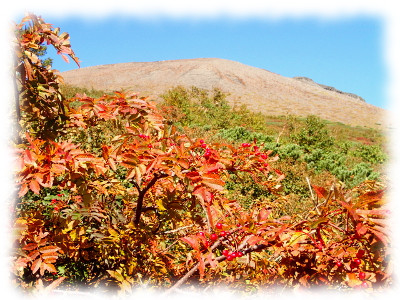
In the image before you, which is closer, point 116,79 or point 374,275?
point 374,275

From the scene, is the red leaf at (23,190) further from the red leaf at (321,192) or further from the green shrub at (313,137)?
the green shrub at (313,137)

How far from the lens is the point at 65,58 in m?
2.06

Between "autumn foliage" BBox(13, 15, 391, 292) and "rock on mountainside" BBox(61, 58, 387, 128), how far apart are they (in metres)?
41.7

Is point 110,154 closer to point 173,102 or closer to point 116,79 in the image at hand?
point 173,102

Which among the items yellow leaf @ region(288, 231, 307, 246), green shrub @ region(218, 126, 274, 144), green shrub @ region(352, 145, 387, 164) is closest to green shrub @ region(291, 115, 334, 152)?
green shrub @ region(352, 145, 387, 164)

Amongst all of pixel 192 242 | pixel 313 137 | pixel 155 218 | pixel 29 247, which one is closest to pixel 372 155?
pixel 313 137

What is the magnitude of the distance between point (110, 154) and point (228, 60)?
260 ft

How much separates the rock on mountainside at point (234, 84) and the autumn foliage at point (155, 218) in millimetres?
41677

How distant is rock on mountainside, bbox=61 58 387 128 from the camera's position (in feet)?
157

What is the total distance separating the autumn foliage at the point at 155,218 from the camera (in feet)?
4.15

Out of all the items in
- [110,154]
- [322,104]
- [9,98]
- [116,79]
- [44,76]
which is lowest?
[110,154]

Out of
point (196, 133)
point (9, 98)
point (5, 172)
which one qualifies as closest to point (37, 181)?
point (5, 172)

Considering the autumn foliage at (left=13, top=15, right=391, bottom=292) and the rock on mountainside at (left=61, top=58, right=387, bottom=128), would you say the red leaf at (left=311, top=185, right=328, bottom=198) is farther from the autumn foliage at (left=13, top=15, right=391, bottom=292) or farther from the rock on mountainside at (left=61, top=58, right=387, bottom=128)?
the rock on mountainside at (left=61, top=58, right=387, bottom=128)

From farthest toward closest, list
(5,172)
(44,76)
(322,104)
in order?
1. (322,104)
2. (44,76)
3. (5,172)
